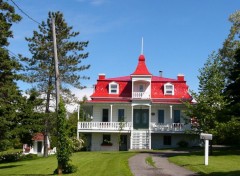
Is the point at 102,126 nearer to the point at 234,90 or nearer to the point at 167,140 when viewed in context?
the point at 167,140

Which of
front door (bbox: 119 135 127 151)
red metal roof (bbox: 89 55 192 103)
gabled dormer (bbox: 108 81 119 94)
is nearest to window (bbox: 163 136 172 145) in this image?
red metal roof (bbox: 89 55 192 103)

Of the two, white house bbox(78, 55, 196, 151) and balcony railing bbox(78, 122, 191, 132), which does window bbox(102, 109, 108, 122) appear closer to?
white house bbox(78, 55, 196, 151)

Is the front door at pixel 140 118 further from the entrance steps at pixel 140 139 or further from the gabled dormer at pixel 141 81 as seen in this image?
the gabled dormer at pixel 141 81

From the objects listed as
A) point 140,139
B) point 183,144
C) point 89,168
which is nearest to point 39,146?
point 140,139

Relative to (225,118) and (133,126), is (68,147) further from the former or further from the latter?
(133,126)

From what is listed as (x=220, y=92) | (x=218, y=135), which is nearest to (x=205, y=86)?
(x=220, y=92)

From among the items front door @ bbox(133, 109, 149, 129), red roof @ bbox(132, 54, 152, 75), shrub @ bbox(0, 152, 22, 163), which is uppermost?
red roof @ bbox(132, 54, 152, 75)

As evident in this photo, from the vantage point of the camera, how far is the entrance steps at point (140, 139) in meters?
43.4

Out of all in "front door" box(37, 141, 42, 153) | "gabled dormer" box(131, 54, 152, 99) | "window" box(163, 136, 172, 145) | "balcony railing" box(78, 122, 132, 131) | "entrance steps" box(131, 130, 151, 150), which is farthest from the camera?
"front door" box(37, 141, 42, 153)

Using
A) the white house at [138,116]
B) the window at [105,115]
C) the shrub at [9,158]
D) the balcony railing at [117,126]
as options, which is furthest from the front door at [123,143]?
the shrub at [9,158]

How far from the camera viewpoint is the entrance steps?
43375mm

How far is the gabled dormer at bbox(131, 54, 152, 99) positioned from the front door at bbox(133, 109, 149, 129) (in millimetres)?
1685

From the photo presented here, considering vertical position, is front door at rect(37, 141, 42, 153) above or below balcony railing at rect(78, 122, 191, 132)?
below

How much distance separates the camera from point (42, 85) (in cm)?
4322
